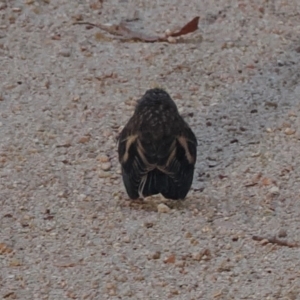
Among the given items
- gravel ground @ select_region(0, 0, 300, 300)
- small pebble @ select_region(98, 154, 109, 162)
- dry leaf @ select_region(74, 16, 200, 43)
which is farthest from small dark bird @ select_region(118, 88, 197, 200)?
dry leaf @ select_region(74, 16, 200, 43)

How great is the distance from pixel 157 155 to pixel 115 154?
0.85 meters

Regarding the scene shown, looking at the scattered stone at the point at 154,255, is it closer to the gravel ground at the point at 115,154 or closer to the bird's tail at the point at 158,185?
the gravel ground at the point at 115,154

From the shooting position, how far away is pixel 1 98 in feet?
25.7

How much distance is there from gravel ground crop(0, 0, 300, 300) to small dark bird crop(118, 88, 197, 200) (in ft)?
0.55

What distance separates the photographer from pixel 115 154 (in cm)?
717

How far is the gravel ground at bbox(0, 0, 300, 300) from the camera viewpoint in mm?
5840

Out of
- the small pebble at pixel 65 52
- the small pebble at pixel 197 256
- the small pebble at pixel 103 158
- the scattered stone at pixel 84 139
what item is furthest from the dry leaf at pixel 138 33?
the small pebble at pixel 197 256

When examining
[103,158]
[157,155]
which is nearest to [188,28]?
[103,158]

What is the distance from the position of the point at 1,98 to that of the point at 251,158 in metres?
1.82

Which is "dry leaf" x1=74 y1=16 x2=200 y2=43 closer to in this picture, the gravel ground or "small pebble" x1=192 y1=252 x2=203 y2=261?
the gravel ground

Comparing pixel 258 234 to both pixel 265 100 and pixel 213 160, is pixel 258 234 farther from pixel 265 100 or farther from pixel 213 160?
pixel 265 100

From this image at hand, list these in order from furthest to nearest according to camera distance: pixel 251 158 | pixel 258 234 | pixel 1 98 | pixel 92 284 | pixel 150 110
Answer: pixel 1 98 → pixel 251 158 → pixel 150 110 → pixel 258 234 → pixel 92 284

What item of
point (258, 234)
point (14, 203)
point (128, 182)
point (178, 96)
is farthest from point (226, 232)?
point (178, 96)

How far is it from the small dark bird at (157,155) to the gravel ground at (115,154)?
17 centimetres
